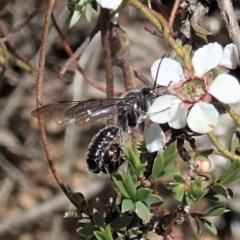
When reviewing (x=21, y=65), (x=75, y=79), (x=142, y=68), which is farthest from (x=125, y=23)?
(x=21, y=65)

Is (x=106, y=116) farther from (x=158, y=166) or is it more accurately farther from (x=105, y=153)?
(x=158, y=166)

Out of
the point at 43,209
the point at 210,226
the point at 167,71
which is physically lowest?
the point at 43,209

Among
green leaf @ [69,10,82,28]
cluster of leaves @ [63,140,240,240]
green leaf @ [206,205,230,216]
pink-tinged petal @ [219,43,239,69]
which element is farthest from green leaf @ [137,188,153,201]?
green leaf @ [69,10,82,28]

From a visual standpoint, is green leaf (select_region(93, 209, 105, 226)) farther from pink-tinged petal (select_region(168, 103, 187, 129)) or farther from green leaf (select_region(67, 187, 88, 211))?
pink-tinged petal (select_region(168, 103, 187, 129))

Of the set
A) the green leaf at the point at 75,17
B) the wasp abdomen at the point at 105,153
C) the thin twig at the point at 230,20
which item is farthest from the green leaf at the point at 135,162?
the green leaf at the point at 75,17

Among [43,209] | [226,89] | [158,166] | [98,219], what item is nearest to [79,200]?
[98,219]

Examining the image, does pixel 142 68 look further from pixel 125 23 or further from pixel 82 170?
pixel 82 170
